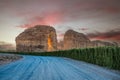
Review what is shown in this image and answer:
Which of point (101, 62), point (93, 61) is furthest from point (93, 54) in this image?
point (101, 62)

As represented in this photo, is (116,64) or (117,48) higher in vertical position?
(117,48)

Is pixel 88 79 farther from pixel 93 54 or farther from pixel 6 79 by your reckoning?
pixel 93 54

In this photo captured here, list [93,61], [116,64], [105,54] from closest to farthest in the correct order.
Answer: [116,64]
[105,54]
[93,61]

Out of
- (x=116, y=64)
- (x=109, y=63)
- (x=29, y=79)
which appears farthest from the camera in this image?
(x=109, y=63)

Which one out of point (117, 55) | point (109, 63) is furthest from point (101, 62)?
point (117, 55)

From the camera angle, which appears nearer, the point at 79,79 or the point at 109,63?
the point at 79,79

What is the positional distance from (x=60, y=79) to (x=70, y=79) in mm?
609

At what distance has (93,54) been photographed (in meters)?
35.2

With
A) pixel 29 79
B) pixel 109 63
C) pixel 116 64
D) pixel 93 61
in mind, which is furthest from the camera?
pixel 93 61

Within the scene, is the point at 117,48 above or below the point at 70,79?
above

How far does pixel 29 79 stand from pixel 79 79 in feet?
9.63

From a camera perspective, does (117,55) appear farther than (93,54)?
No

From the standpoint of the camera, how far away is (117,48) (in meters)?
25.0

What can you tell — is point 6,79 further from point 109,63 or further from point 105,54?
point 105,54
